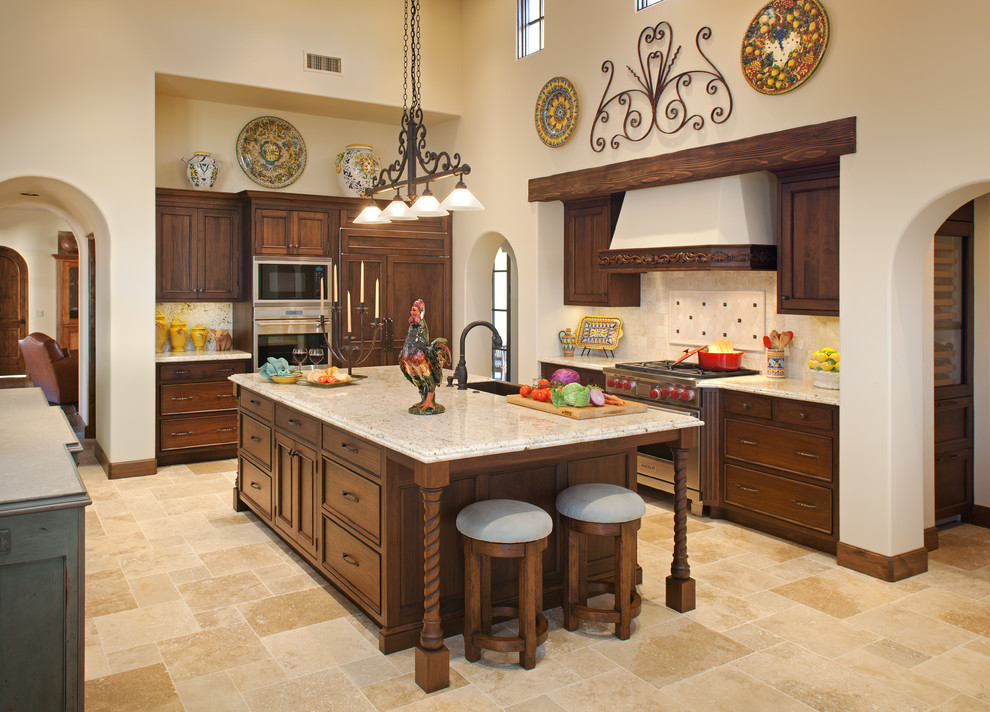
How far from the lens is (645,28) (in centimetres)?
564

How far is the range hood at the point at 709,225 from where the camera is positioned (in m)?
5.07

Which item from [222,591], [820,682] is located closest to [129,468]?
[222,591]

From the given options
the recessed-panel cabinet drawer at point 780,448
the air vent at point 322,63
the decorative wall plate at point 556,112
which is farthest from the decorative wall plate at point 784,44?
the air vent at point 322,63

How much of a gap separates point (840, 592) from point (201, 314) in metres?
5.98

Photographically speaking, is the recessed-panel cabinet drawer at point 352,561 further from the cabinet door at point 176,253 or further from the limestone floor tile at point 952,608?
the cabinet door at point 176,253

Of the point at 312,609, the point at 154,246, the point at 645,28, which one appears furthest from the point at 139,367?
the point at 645,28

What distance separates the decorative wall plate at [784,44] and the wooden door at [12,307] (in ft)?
40.7

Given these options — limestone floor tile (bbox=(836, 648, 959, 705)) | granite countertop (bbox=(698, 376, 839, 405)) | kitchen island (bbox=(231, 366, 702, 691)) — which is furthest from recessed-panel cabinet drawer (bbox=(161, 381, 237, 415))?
limestone floor tile (bbox=(836, 648, 959, 705))

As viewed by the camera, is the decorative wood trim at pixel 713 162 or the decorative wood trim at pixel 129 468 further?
the decorative wood trim at pixel 129 468

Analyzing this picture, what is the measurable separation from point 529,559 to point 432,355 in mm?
1039

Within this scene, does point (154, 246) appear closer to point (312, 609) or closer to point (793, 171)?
point (312, 609)

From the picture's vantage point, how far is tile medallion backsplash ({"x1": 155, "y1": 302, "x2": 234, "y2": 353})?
290 inches

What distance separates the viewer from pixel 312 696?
2.93 m

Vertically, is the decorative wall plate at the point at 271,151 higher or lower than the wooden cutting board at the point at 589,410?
higher
